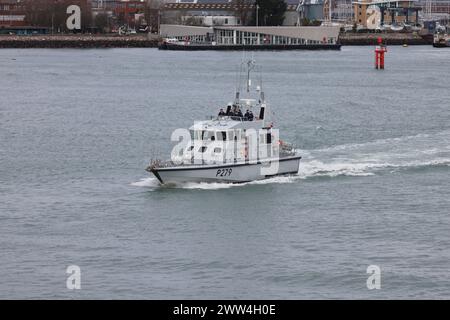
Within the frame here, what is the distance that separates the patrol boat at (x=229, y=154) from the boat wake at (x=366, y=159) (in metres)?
0.26

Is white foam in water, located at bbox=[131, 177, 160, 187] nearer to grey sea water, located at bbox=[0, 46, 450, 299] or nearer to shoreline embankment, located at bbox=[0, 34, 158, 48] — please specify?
grey sea water, located at bbox=[0, 46, 450, 299]

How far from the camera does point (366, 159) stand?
37.4 meters

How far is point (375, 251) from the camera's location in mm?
25656

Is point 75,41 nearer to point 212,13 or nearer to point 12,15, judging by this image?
point 12,15

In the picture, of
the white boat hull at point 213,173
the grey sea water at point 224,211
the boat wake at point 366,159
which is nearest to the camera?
the grey sea water at point 224,211

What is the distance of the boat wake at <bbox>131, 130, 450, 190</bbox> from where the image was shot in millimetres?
33344

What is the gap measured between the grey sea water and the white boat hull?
26 centimetres

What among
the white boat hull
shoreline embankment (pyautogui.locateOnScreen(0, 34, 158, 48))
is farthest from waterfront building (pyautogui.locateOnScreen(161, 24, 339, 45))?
the white boat hull

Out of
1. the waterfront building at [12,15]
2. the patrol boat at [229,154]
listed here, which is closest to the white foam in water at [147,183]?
the patrol boat at [229,154]

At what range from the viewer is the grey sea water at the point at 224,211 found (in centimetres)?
2347

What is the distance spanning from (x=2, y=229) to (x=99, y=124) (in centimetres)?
2230

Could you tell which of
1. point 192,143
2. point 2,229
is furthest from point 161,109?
point 2,229

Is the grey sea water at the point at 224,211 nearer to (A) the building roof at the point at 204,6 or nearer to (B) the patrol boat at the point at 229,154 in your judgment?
(B) the patrol boat at the point at 229,154

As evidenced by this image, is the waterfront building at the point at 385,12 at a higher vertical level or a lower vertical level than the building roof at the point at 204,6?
lower
